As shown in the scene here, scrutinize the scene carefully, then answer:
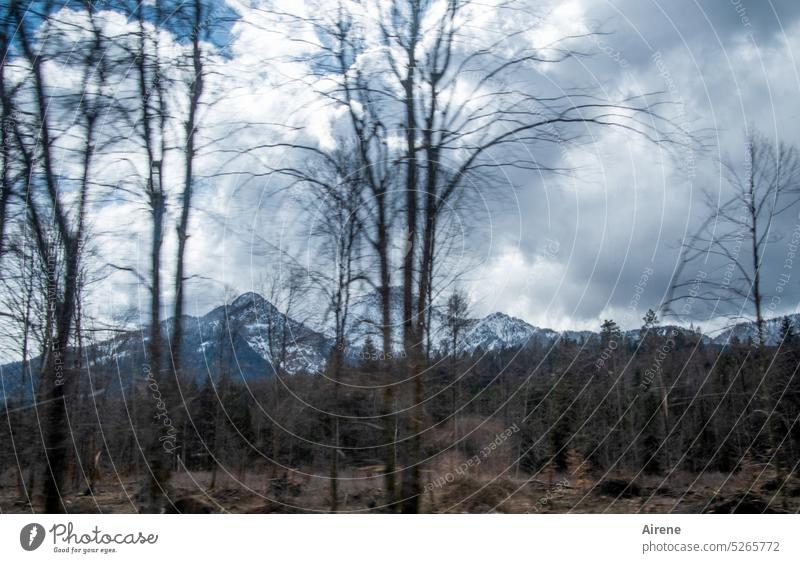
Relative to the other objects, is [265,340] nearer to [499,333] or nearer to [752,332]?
[499,333]

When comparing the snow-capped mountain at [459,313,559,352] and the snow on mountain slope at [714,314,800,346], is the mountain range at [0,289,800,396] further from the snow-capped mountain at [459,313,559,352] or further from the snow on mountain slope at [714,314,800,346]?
the snow on mountain slope at [714,314,800,346]

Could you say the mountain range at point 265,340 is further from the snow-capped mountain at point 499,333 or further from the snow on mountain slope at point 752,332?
the snow on mountain slope at point 752,332

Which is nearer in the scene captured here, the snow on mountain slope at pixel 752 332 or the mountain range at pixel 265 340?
the mountain range at pixel 265 340

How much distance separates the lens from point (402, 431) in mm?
4242

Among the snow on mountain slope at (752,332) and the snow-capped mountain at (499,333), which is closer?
the snow-capped mountain at (499,333)

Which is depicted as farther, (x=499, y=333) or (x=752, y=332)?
(x=752, y=332)

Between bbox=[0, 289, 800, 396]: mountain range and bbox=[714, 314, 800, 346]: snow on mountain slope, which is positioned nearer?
bbox=[0, 289, 800, 396]: mountain range

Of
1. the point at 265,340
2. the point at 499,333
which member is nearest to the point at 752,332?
the point at 499,333

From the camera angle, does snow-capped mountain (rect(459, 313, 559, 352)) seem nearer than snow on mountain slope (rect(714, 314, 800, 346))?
Yes

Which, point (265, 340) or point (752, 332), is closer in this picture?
point (265, 340)

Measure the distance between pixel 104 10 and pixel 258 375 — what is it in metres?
→ 3.14

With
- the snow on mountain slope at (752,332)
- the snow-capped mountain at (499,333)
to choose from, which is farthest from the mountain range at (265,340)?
the snow on mountain slope at (752,332)

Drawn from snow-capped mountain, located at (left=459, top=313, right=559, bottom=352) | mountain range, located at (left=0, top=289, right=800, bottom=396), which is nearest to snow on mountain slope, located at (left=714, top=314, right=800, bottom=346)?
mountain range, located at (left=0, top=289, right=800, bottom=396)
